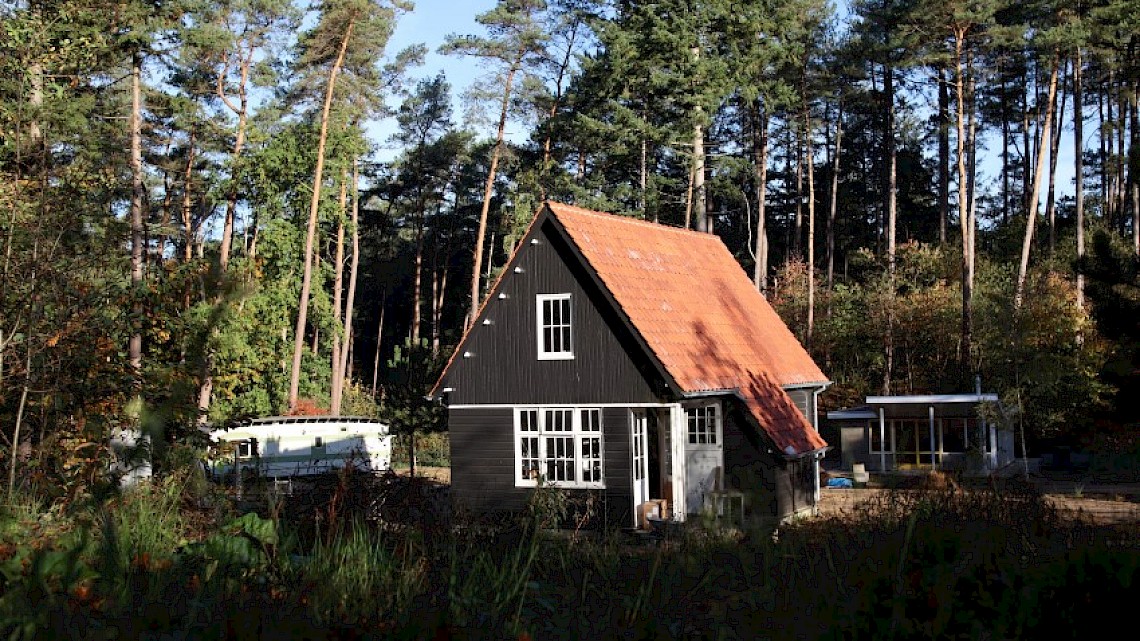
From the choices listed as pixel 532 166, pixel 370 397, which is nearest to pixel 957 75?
pixel 532 166

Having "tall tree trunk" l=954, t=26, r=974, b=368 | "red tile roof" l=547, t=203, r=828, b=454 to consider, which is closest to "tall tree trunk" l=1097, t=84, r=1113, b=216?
"tall tree trunk" l=954, t=26, r=974, b=368

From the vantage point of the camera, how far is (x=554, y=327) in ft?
69.9

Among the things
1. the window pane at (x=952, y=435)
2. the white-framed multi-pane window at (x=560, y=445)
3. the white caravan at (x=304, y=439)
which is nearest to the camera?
the white-framed multi-pane window at (x=560, y=445)

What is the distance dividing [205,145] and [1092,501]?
35964 millimetres

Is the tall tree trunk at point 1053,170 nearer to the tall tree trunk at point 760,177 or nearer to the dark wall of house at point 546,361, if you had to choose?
the tall tree trunk at point 760,177

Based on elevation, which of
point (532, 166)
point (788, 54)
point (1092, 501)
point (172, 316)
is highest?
point (788, 54)

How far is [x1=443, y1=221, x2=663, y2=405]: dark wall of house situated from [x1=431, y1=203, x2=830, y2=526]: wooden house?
2cm

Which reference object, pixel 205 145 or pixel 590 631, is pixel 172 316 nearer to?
pixel 590 631

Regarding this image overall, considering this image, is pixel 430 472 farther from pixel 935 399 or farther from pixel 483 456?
pixel 935 399

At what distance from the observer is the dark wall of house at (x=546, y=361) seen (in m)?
20.5

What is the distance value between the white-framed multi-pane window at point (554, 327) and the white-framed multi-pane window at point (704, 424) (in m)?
2.70

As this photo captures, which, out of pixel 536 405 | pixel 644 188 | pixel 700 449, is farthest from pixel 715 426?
pixel 644 188

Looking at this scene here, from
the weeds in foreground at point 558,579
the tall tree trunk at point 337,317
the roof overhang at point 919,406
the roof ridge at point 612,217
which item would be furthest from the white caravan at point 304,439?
the weeds in foreground at point 558,579

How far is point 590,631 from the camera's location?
534cm
